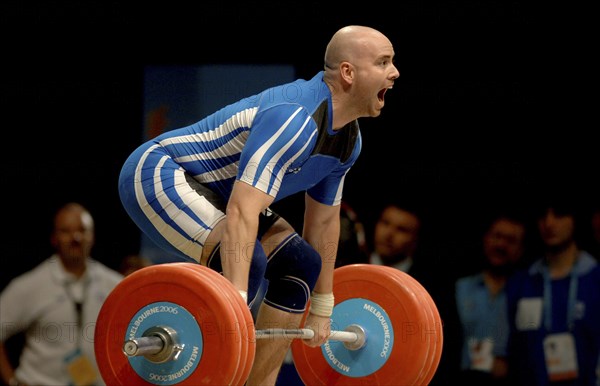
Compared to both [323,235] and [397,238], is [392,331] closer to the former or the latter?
[323,235]

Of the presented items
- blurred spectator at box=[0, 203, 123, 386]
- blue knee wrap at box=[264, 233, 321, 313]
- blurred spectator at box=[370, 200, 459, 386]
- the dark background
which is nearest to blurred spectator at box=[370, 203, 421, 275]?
blurred spectator at box=[370, 200, 459, 386]

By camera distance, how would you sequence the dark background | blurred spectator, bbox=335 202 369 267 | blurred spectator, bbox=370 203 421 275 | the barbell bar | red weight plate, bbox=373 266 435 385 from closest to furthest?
1. the barbell bar
2. red weight plate, bbox=373 266 435 385
3. blurred spectator, bbox=335 202 369 267
4. blurred spectator, bbox=370 203 421 275
5. the dark background

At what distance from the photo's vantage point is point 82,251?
5.23 meters

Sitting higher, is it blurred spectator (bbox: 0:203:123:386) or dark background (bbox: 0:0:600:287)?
dark background (bbox: 0:0:600:287)

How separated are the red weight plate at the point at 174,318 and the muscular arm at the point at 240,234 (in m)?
0.16

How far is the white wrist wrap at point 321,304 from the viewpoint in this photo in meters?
3.55

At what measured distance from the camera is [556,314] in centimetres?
500

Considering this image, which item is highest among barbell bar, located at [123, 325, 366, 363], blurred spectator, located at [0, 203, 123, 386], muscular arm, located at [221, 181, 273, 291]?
muscular arm, located at [221, 181, 273, 291]

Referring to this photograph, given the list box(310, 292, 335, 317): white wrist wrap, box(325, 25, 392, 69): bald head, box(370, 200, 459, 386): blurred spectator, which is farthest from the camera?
box(370, 200, 459, 386): blurred spectator

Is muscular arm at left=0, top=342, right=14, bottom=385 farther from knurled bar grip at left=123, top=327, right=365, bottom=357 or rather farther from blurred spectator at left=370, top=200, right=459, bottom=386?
knurled bar grip at left=123, top=327, right=365, bottom=357

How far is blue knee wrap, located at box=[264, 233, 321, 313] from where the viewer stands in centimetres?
331

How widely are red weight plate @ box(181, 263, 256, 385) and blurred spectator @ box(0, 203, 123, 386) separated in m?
2.40

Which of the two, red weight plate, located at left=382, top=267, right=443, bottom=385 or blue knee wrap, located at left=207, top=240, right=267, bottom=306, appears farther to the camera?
red weight plate, located at left=382, top=267, right=443, bottom=385

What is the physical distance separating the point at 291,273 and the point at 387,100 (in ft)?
8.31
